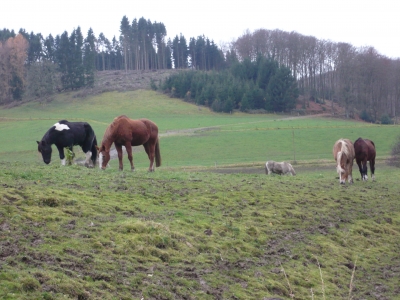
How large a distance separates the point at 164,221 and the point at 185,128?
188ft

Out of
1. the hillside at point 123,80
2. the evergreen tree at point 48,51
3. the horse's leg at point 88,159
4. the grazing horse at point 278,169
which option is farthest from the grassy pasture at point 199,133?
the evergreen tree at point 48,51

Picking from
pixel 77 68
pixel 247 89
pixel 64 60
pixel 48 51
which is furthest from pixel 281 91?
pixel 48 51

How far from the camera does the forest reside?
9244 cm

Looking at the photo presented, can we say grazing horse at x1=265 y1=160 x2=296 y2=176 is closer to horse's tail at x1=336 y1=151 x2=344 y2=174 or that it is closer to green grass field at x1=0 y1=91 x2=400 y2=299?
horse's tail at x1=336 y1=151 x2=344 y2=174

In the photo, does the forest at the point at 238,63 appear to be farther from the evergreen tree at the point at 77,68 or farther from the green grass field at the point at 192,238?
the green grass field at the point at 192,238

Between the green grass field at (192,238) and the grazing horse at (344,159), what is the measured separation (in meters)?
0.60

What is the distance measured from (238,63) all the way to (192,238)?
102 metres

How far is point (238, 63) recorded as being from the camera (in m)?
109

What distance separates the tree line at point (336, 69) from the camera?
91750 mm

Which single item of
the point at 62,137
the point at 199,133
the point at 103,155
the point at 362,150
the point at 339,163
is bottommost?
the point at 199,133

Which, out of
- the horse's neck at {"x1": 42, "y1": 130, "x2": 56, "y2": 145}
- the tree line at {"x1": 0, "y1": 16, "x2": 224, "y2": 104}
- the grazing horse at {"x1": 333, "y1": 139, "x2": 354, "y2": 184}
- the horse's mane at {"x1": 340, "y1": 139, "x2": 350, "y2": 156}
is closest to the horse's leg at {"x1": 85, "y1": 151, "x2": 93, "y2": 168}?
the horse's neck at {"x1": 42, "y1": 130, "x2": 56, "y2": 145}

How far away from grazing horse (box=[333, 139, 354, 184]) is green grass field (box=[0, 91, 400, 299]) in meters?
0.60

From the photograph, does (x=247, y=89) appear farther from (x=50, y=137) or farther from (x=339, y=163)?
(x=50, y=137)

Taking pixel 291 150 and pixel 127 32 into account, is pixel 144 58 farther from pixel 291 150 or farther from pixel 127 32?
pixel 291 150
